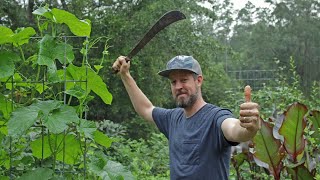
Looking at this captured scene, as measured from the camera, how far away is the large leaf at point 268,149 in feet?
10.3

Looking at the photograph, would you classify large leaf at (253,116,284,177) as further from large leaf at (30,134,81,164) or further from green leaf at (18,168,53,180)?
green leaf at (18,168,53,180)

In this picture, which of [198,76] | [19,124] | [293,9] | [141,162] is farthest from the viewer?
[293,9]

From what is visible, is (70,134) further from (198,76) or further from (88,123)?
(198,76)

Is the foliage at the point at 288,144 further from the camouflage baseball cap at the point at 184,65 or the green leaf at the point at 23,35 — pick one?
the green leaf at the point at 23,35

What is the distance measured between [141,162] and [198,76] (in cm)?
306

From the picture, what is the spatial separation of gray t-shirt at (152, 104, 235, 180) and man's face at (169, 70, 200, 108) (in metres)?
0.08

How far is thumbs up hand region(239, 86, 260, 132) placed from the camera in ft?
5.50

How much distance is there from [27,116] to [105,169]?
41cm

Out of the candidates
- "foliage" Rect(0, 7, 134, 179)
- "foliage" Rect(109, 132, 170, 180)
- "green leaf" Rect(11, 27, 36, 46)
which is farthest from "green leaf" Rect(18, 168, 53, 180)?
"foliage" Rect(109, 132, 170, 180)

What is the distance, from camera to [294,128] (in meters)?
3.08

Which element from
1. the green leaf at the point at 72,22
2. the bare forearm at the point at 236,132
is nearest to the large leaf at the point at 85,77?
the green leaf at the point at 72,22

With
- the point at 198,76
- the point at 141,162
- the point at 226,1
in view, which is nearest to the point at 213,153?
the point at 198,76

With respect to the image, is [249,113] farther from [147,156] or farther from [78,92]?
[147,156]

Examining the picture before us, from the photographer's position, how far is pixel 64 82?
191cm
